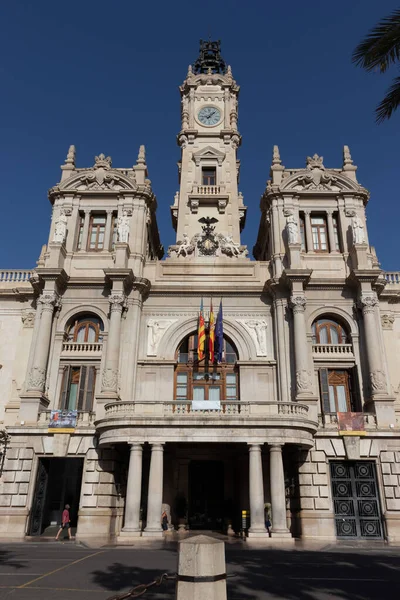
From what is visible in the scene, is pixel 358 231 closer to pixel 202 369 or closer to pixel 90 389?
pixel 202 369

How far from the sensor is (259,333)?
29375 millimetres

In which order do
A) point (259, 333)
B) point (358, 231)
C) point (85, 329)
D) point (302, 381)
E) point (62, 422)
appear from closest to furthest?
point (62, 422), point (302, 381), point (259, 333), point (85, 329), point (358, 231)

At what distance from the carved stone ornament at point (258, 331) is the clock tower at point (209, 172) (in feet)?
17.2

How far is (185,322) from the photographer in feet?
97.9

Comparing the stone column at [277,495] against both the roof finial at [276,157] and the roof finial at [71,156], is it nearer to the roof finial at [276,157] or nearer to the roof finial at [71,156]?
Result: the roof finial at [276,157]

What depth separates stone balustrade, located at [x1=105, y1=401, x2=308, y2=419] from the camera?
77.6 ft

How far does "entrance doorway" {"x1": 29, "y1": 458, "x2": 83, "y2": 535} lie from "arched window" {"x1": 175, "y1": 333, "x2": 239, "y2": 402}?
7222mm

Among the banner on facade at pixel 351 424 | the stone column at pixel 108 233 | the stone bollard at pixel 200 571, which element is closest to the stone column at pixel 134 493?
the banner on facade at pixel 351 424

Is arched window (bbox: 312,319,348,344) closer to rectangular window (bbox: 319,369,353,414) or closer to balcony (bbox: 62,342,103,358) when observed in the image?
rectangular window (bbox: 319,369,353,414)

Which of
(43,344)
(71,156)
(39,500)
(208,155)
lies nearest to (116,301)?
(43,344)

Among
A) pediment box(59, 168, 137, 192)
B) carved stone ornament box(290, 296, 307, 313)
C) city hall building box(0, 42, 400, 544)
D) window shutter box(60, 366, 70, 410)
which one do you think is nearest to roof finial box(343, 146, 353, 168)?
city hall building box(0, 42, 400, 544)

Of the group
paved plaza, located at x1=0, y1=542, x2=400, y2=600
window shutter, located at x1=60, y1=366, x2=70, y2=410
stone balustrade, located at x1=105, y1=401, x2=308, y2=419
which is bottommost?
paved plaza, located at x1=0, y1=542, x2=400, y2=600

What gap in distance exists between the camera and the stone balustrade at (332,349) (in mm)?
28484

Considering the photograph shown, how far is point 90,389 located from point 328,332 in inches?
591
